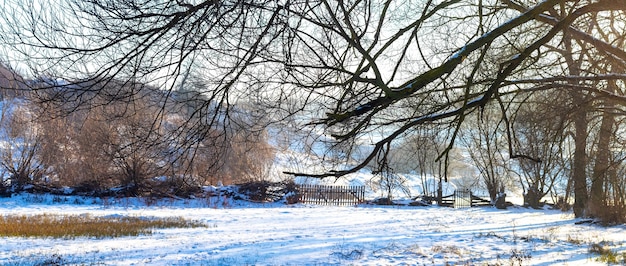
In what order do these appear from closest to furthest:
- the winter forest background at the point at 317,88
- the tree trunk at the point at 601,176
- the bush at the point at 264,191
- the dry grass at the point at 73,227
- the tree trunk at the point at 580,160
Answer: the winter forest background at the point at 317,88 < the dry grass at the point at 73,227 < the tree trunk at the point at 580,160 < the tree trunk at the point at 601,176 < the bush at the point at 264,191

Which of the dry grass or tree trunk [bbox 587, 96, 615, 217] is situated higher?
tree trunk [bbox 587, 96, 615, 217]

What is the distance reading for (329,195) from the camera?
25.6m

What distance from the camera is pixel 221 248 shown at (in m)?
9.38

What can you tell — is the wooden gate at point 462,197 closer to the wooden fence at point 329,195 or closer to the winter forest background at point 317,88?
the wooden fence at point 329,195

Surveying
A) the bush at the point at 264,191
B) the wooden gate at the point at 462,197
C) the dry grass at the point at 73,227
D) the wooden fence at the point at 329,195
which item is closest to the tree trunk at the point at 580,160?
the dry grass at the point at 73,227

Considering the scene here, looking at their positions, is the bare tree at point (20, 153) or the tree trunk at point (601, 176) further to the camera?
the bare tree at point (20, 153)

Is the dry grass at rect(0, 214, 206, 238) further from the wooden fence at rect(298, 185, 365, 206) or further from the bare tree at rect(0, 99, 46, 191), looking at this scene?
the wooden fence at rect(298, 185, 365, 206)

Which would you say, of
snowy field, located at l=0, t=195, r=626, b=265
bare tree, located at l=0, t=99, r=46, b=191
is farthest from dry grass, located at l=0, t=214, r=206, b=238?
bare tree, located at l=0, t=99, r=46, b=191

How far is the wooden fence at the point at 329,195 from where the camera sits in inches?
986

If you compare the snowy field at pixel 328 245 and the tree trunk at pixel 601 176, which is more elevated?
the tree trunk at pixel 601 176

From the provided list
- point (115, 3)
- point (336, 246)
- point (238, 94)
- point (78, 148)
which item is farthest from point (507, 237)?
point (78, 148)

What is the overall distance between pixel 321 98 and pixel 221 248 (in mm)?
5062

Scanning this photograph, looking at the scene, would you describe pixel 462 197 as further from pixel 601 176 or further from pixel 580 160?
pixel 601 176

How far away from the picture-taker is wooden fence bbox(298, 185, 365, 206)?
2505cm
